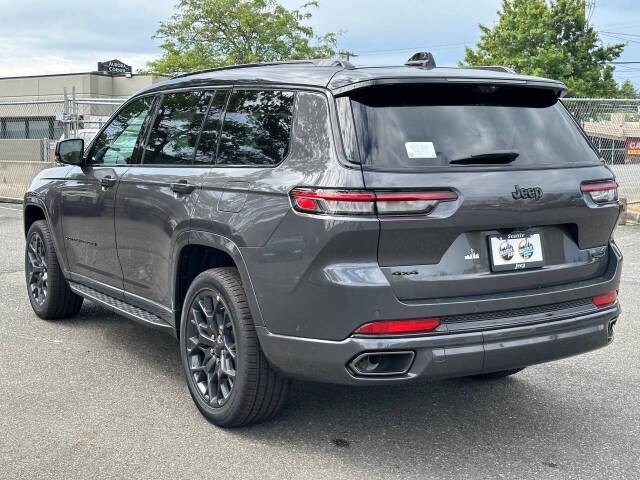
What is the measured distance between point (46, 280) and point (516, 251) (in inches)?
160

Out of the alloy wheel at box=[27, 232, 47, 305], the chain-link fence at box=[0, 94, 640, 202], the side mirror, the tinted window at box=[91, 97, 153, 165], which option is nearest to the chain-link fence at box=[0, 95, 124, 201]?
the chain-link fence at box=[0, 94, 640, 202]

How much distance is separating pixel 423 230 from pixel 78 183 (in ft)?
10.2

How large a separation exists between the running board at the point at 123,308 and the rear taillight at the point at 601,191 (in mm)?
2373

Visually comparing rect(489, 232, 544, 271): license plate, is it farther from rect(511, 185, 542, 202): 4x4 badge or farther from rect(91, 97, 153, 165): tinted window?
rect(91, 97, 153, 165): tinted window

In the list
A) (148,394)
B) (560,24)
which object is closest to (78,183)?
(148,394)

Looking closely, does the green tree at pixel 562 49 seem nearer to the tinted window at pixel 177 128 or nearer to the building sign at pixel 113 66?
the building sign at pixel 113 66

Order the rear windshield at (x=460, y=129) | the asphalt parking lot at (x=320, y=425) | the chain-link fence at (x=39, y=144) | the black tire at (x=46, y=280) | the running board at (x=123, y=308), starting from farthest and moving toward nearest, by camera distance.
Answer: the chain-link fence at (x=39, y=144) < the black tire at (x=46, y=280) < the running board at (x=123, y=308) < the asphalt parking lot at (x=320, y=425) < the rear windshield at (x=460, y=129)

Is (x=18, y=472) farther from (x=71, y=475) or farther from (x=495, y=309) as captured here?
(x=495, y=309)

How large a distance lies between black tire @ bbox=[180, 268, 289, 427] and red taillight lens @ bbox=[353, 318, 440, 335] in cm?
65

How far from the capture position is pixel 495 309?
3.57 metres

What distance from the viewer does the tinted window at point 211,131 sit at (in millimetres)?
4328

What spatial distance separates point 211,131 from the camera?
4395mm

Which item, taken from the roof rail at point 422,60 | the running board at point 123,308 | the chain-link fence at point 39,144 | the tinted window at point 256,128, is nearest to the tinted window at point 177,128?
the tinted window at point 256,128

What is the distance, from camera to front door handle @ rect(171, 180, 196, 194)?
4273mm
